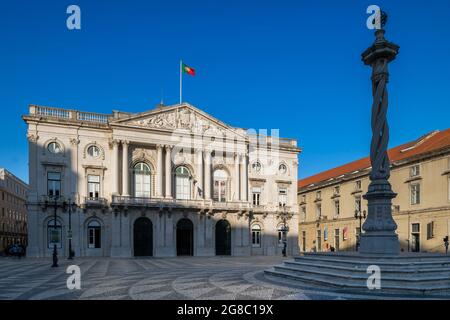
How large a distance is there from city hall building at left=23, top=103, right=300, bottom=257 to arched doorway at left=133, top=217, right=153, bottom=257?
0.10m

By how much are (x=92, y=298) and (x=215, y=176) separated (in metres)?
32.6

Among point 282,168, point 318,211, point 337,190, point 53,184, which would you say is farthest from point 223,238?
point 318,211

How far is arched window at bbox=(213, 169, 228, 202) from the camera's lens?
44.9 meters

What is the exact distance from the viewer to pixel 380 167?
16766 millimetres

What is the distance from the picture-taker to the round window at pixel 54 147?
3847cm

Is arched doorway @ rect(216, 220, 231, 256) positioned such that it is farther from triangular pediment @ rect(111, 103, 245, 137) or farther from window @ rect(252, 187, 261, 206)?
triangular pediment @ rect(111, 103, 245, 137)

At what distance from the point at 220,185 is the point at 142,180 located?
9134mm

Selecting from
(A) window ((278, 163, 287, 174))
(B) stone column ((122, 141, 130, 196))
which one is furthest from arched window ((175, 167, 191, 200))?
(A) window ((278, 163, 287, 174))

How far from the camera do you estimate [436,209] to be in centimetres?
3862

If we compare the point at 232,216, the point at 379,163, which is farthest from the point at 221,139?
the point at 379,163

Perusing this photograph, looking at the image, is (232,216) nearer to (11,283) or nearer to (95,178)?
(95,178)

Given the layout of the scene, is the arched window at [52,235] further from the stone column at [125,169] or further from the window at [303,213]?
the window at [303,213]

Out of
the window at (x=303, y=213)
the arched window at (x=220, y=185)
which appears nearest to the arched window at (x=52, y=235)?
the arched window at (x=220, y=185)
